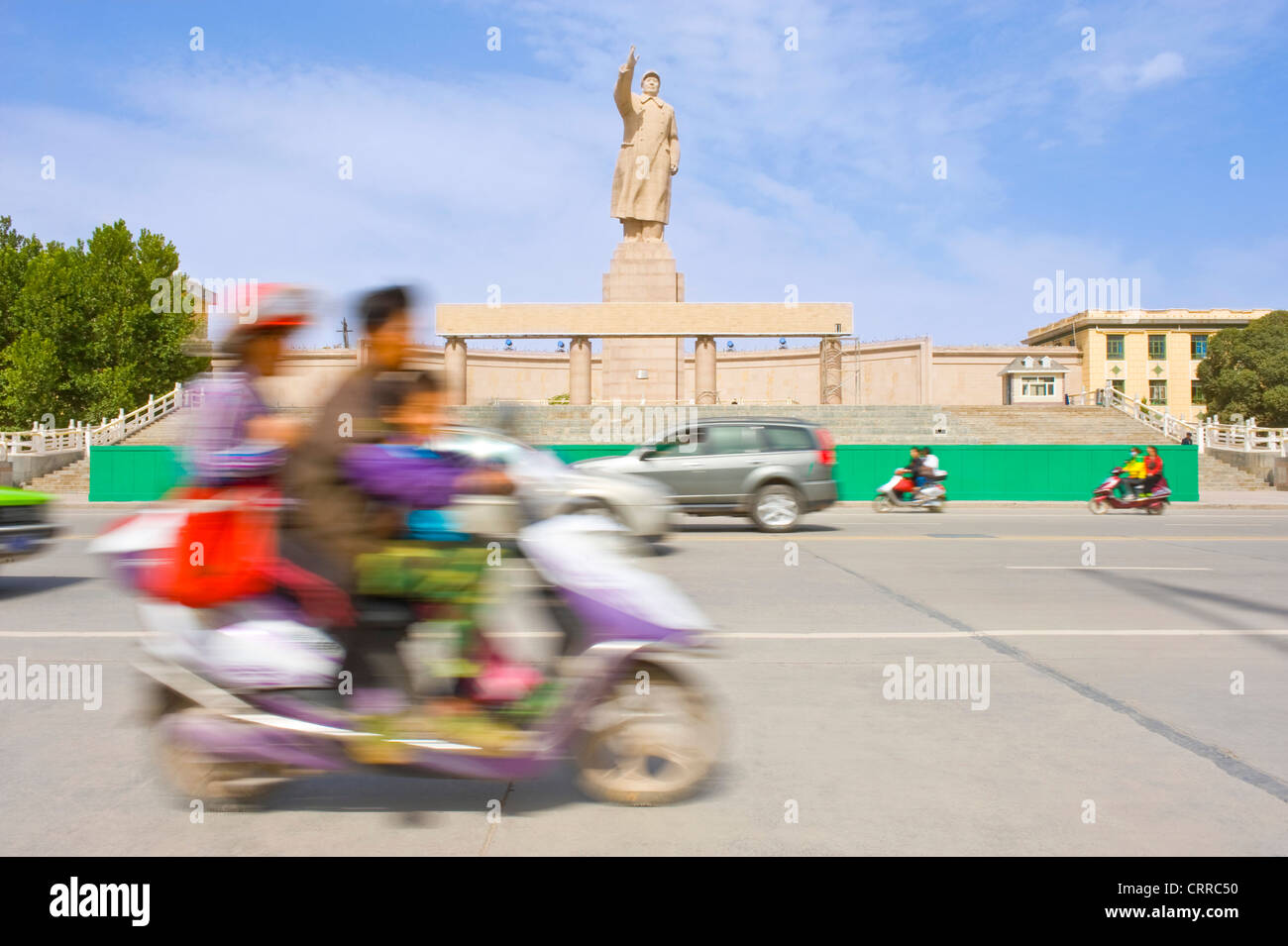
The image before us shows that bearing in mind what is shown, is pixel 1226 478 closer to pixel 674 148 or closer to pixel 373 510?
pixel 674 148

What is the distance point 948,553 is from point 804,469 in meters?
3.49

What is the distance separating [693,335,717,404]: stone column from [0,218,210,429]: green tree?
24.5 meters

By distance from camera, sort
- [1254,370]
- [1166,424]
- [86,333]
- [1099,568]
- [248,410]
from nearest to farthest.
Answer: [248,410] → [1099,568] → [1166,424] → [86,333] → [1254,370]

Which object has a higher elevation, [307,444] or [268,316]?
[268,316]

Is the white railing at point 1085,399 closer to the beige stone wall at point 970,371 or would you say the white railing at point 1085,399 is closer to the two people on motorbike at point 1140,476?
the beige stone wall at point 970,371

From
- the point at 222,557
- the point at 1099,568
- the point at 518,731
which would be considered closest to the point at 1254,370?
the point at 1099,568

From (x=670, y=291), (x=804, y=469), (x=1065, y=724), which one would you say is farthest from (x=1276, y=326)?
(x=1065, y=724)

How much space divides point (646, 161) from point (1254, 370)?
52274 mm

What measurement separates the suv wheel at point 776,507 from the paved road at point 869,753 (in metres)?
6.06

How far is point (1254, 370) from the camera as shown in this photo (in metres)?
69.5

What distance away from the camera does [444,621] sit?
3555 mm

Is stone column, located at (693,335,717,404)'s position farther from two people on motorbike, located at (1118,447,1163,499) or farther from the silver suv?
the silver suv

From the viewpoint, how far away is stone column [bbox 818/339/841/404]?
124 feet
